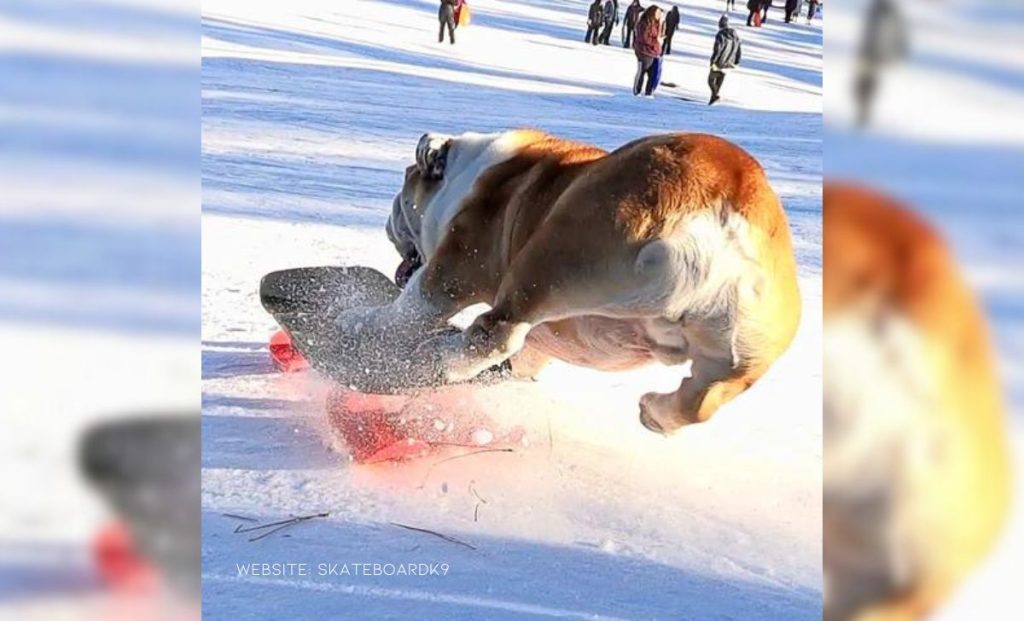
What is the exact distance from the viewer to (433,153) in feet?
6.26

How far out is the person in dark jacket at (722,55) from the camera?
6.44 ft

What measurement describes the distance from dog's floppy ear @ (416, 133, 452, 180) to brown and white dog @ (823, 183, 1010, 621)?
0.66 meters

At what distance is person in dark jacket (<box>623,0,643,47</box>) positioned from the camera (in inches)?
76.4

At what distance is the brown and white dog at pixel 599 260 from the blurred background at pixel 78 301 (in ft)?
1.63

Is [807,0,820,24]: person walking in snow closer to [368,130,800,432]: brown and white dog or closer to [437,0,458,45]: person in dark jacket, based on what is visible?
[368,130,800,432]: brown and white dog

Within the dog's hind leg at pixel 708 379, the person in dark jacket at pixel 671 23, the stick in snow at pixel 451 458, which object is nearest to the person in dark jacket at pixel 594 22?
the person in dark jacket at pixel 671 23

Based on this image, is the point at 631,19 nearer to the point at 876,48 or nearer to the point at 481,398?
the point at 876,48

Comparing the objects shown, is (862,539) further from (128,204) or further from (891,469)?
(128,204)

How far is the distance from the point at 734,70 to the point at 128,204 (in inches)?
40.2

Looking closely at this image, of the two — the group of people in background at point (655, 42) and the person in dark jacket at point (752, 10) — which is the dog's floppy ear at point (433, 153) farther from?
the person in dark jacket at point (752, 10)

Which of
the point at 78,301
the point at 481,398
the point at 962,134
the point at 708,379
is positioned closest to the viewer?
the point at 78,301

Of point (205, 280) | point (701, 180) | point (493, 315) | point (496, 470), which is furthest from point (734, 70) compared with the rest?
point (205, 280)

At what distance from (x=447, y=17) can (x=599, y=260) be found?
1.80 ft

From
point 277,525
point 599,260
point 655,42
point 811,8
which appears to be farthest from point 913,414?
point 277,525
